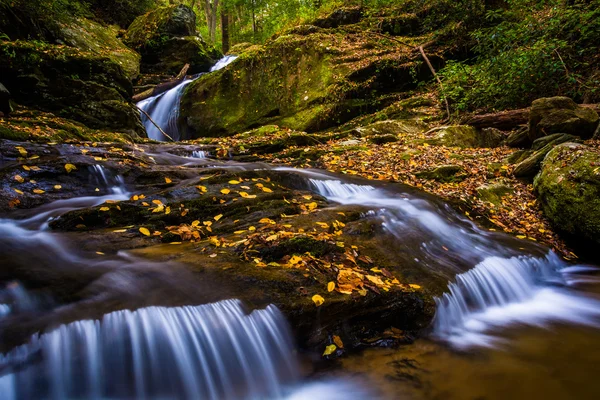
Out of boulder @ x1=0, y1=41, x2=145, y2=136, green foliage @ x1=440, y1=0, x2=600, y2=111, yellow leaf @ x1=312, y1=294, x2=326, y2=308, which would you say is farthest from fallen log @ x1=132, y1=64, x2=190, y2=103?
yellow leaf @ x1=312, y1=294, x2=326, y2=308

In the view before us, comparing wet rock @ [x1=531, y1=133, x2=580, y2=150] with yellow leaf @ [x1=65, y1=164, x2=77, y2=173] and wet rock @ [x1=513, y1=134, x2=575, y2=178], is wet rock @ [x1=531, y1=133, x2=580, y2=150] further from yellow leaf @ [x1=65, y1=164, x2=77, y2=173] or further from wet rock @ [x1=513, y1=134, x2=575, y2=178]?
yellow leaf @ [x1=65, y1=164, x2=77, y2=173]

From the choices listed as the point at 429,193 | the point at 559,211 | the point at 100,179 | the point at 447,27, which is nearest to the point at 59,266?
the point at 100,179

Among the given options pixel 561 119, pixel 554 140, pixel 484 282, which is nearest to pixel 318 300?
pixel 484 282

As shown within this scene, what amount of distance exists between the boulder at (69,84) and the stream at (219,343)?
Result: 567 centimetres

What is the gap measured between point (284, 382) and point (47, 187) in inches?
167

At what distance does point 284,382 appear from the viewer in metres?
2.59

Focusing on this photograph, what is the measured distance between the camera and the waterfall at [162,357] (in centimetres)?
206

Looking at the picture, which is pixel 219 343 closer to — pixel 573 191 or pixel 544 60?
pixel 573 191

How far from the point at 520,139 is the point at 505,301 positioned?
5.38 m

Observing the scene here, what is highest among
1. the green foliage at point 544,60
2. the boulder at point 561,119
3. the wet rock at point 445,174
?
the green foliage at point 544,60

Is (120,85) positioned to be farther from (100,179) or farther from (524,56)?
(524,56)

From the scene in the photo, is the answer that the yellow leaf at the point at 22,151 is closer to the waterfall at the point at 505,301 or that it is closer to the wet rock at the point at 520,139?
the waterfall at the point at 505,301

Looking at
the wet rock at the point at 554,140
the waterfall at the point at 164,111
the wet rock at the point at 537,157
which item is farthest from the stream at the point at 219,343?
the waterfall at the point at 164,111

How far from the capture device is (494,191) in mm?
6285
